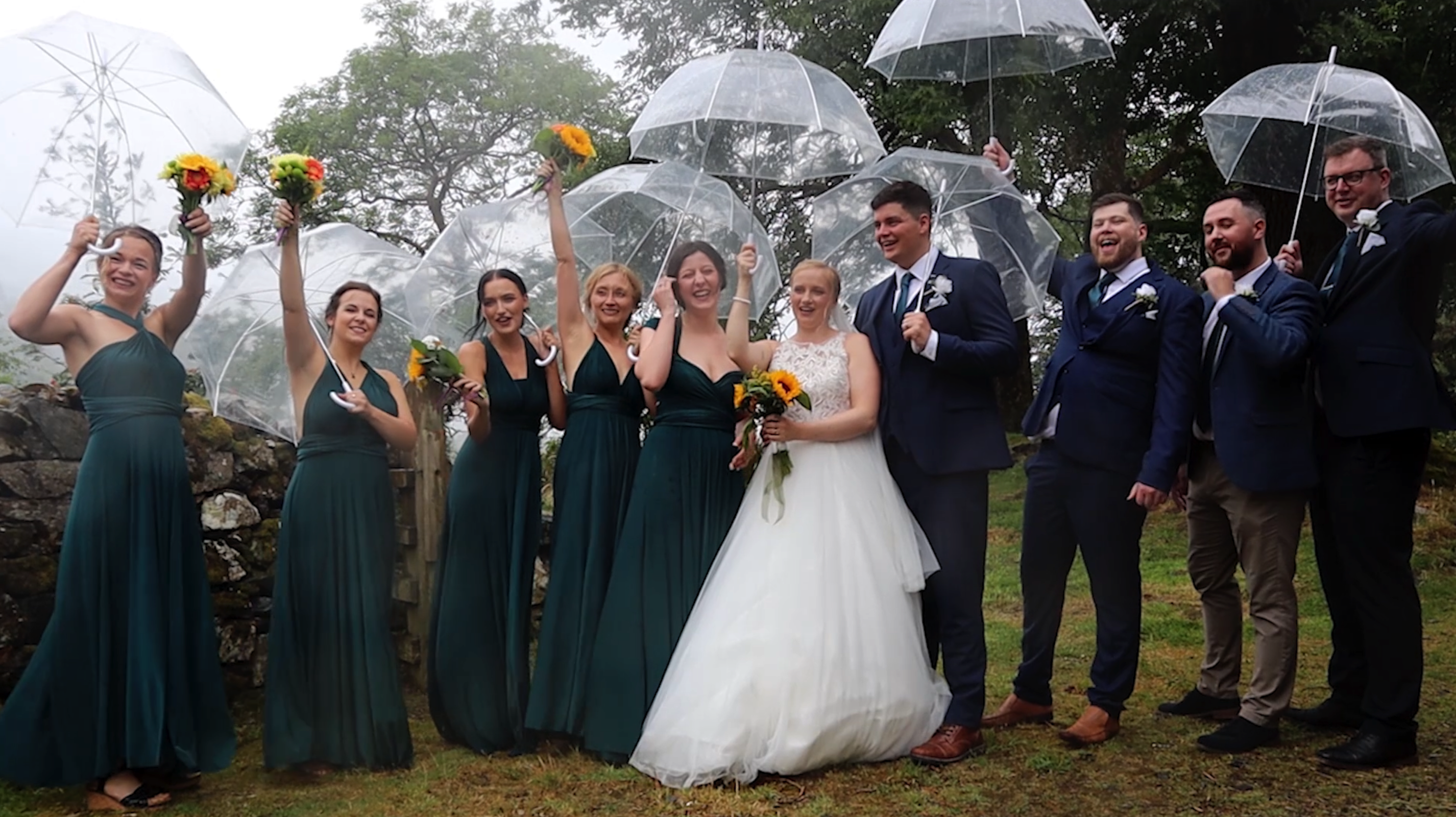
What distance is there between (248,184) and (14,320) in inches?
519

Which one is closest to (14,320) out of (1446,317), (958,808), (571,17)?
(958,808)

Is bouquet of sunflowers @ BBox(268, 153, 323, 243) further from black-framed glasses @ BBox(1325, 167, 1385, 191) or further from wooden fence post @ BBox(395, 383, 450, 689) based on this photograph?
black-framed glasses @ BBox(1325, 167, 1385, 191)

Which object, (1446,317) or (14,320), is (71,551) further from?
(1446,317)

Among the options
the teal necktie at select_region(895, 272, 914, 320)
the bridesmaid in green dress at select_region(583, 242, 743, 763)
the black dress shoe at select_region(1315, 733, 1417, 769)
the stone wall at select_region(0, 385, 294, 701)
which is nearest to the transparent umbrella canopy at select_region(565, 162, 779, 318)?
the bridesmaid in green dress at select_region(583, 242, 743, 763)

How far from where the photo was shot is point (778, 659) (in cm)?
434

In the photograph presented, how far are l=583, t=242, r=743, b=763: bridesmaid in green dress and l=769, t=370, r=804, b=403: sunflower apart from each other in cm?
44

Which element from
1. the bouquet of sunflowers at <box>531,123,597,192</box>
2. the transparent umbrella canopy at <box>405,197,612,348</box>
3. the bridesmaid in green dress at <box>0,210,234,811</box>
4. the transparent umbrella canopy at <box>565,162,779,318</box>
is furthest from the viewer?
the transparent umbrella canopy at <box>565,162,779,318</box>

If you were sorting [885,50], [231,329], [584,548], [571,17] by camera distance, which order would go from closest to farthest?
[231,329] → [584,548] → [885,50] → [571,17]

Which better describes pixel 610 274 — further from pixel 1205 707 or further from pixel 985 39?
pixel 1205 707

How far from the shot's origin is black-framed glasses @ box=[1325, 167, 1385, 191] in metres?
4.50

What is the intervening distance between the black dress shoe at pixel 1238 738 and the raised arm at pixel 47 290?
4.57m

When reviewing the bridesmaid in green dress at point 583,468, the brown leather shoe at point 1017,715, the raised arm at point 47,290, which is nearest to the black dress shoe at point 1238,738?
the brown leather shoe at point 1017,715

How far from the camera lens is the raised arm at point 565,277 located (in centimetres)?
483

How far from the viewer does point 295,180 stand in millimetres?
4359
